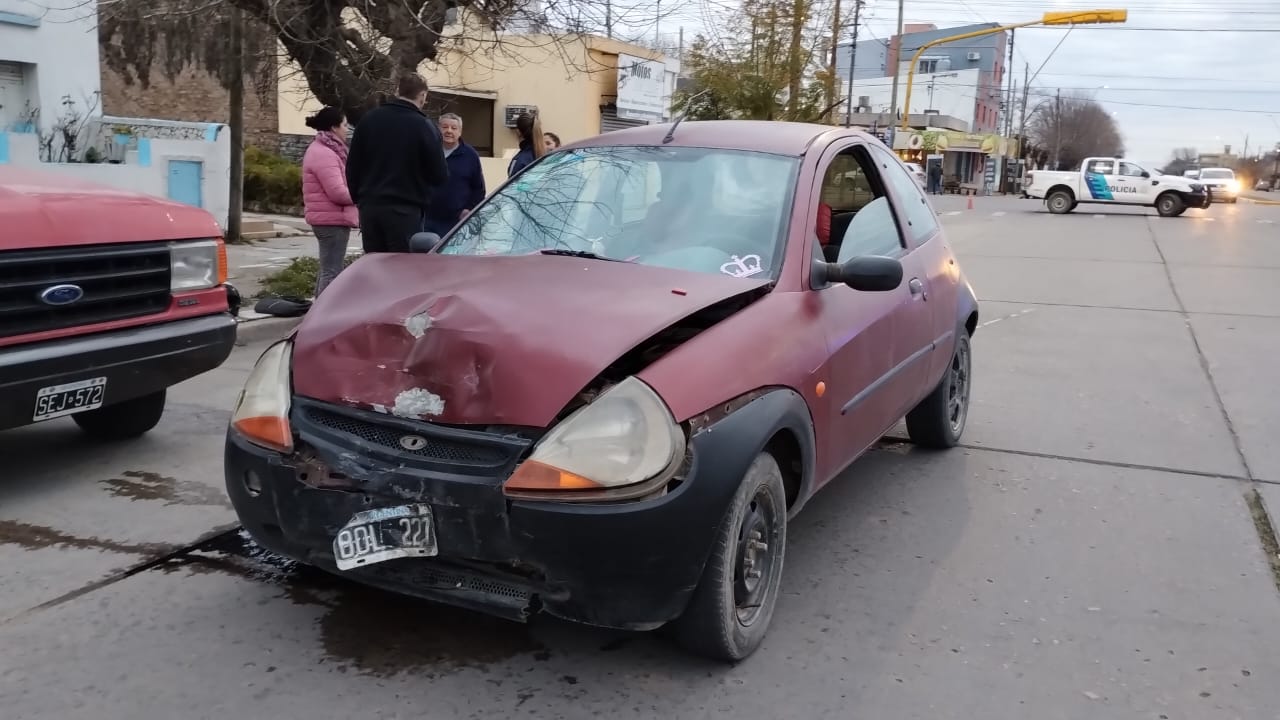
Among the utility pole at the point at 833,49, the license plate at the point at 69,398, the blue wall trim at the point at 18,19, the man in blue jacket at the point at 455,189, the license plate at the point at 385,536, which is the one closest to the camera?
the license plate at the point at 385,536

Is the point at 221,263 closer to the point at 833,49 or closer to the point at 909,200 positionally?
the point at 909,200

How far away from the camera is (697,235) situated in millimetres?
3869

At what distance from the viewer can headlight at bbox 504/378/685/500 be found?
108 inches

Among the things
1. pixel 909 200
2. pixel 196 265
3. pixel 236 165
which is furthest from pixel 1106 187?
pixel 196 265

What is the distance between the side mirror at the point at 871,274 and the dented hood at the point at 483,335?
1.50 ft

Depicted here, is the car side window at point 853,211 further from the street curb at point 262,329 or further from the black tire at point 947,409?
the street curb at point 262,329

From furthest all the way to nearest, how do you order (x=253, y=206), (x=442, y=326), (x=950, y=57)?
(x=950, y=57), (x=253, y=206), (x=442, y=326)

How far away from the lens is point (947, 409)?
5.46 meters

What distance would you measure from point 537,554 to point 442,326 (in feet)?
2.34

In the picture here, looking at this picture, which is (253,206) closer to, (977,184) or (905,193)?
(905,193)

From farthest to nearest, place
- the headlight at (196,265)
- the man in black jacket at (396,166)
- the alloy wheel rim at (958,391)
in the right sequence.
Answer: the man in black jacket at (396,166) < the alloy wheel rim at (958,391) < the headlight at (196,265)

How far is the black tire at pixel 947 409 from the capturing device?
5.37m

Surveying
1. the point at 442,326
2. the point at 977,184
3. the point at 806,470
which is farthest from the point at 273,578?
the point at 977,184

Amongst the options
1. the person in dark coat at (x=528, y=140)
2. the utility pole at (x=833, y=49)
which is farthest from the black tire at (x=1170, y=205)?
the person in dark coat at (x=528, y=140)
